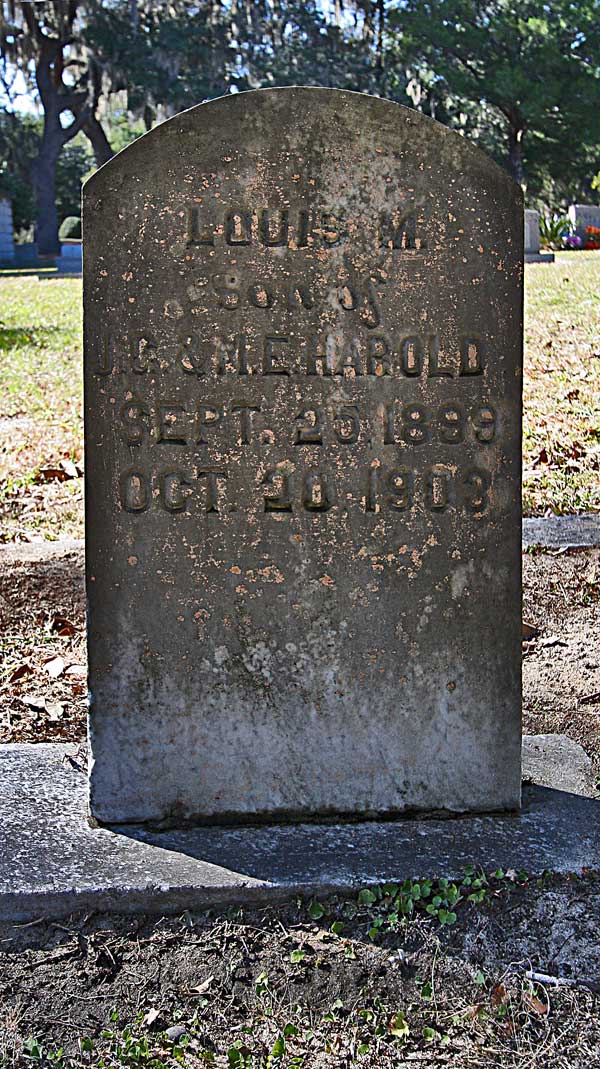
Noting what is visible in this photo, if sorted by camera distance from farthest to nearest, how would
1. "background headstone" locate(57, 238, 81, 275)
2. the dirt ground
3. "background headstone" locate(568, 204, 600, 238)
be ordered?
1. "background headstone" locate(568, 204, 600, 238)
2. "background headstone" locate(57, 238, 81, 275)
3. the dirt ground

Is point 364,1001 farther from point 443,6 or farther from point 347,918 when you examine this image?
point 443,6

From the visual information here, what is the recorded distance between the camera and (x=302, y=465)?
2449 mm

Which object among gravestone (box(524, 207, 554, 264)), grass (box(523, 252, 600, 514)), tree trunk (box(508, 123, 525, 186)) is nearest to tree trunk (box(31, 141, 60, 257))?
tree trunk (box(508, 123, 525, 186))

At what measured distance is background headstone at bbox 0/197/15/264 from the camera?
3653 centimetres

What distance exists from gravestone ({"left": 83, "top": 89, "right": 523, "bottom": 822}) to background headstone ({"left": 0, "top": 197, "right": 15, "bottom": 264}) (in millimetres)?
36150

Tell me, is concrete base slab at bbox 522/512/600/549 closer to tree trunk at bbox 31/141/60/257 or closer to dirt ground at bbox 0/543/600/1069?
dirt ground at bbox 0/543/600/1069

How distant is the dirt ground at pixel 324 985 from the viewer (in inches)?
76.5

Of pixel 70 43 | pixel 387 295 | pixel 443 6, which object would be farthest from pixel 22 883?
pixel 443 6

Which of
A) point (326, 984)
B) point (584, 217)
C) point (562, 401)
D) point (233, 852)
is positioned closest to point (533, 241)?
point (584, 217)

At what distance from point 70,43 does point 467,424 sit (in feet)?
126

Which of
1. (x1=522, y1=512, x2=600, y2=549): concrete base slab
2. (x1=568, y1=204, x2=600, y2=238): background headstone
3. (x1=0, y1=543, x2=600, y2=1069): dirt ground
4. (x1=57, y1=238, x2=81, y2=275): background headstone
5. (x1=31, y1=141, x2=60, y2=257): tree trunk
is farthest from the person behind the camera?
(x1=31, y1=141, x2=60, y2=257): tree trunk

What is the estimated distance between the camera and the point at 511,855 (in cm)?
241

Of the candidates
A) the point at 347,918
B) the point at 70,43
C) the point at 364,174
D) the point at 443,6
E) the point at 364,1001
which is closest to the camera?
the point at 364,1001

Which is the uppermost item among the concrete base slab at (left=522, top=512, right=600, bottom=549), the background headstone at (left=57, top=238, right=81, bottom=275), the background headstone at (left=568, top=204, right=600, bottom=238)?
the background headstone at (left=568, top=204, right=600, bottom=238)
